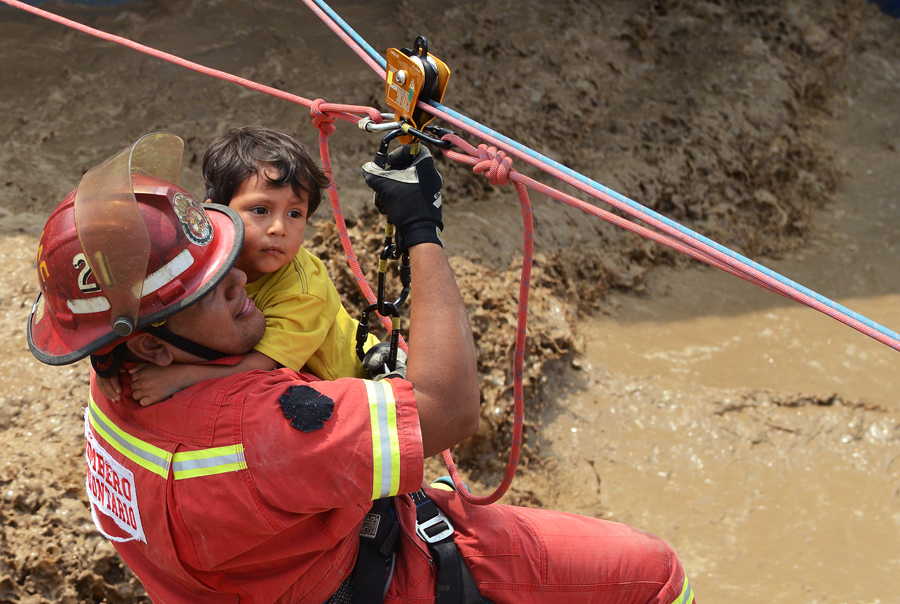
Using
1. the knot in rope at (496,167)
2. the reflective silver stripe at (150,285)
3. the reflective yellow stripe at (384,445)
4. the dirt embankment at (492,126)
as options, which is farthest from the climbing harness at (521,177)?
the dirt embankment at (492,126)

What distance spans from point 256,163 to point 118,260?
55 cm

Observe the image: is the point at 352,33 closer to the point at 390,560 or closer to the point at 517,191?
the point at 517,191

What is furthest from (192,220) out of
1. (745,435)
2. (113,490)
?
(745,435)

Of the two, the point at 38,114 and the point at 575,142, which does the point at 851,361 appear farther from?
the point at 38,114

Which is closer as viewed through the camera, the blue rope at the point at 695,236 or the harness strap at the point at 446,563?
the blue rope at the point at 695,236

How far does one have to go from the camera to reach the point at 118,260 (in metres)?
1.23

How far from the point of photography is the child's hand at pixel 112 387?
4.42 feet

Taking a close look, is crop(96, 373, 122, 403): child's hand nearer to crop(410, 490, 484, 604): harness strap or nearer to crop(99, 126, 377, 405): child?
crop(99, 126, 377, 405): child

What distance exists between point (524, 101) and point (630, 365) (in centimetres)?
205

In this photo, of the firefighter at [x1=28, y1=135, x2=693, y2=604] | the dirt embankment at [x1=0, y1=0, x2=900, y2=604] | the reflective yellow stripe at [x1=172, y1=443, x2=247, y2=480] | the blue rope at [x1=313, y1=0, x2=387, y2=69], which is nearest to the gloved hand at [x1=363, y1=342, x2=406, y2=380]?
the firefighter at [x1=28, y1=135, x2=693, y2=604]

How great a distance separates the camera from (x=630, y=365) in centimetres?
411

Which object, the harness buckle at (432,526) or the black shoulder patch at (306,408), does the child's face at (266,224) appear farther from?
the harness buckle at (432,526)

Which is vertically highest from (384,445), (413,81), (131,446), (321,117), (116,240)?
(413,81)

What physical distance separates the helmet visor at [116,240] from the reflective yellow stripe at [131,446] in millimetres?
230
